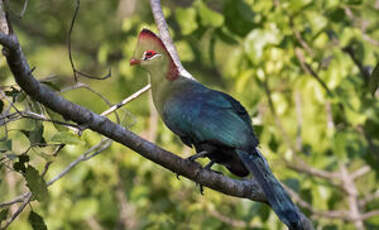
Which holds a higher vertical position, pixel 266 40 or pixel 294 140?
pixel 266 40

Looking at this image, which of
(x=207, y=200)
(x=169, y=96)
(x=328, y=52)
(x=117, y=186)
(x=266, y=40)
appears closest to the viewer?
(x=169, y=96)

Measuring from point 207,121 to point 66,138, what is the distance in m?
0.68

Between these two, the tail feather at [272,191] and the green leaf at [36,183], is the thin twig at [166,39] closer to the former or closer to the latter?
the tail feather at [272,191]

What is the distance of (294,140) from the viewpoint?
4320 mm

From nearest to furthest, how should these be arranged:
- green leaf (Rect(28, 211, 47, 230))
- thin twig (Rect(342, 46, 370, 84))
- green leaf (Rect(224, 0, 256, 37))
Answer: green leaf (Rect(28, 211, 47, 230)), green leaf (Rect(224, 0, 256, 37)), thin twig (Rect(342, 46, 370, 84))

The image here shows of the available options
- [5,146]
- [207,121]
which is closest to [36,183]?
[5,146]

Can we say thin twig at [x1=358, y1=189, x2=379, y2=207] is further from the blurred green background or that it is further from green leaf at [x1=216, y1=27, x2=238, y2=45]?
green leaf at [x1=216, y1=27, x2=238, y2=45]

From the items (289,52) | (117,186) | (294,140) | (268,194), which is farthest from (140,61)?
(294,140)

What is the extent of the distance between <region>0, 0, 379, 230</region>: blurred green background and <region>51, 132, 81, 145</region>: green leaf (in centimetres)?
89

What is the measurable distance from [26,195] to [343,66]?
1.92 meters

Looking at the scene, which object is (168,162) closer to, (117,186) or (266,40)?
(266,40)

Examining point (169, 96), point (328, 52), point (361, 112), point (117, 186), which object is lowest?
Answer: point (117, 186)

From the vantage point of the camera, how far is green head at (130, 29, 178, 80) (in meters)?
2.48

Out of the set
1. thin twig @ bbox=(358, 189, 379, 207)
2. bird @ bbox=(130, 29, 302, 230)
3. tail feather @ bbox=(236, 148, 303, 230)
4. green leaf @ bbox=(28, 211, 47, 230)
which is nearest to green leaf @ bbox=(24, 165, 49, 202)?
green leaf @ bbox=(28, 211, 47, 230)
